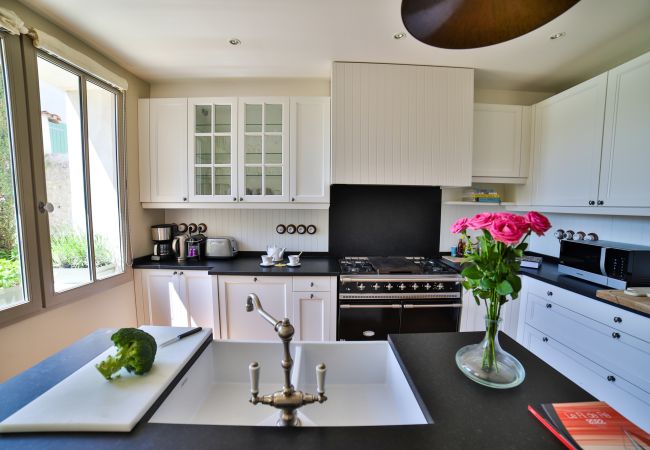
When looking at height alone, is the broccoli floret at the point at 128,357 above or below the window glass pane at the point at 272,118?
below

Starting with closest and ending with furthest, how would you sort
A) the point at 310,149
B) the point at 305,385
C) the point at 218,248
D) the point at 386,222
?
the point at 305,385 < the point at 310,149 < the point at 218,248 < the point at 386,222

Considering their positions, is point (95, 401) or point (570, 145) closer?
point (95, 401)

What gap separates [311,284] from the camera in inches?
82.0

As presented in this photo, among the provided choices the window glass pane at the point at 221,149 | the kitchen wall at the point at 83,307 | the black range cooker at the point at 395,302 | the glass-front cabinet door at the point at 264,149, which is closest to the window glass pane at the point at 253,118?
the glass-front cabinet door at the point at 264,149

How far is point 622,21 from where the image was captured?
1554mm

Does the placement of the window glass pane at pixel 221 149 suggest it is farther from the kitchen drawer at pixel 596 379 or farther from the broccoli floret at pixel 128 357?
the kitchen drawer at pixel 596 379

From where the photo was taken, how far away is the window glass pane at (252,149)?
7.59 ft

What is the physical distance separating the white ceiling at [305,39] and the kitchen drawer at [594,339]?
184 centimetres

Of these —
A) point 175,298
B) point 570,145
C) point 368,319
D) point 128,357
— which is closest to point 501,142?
point 570,145

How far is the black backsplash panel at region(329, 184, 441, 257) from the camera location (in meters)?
2.58

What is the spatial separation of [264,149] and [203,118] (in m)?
0.63

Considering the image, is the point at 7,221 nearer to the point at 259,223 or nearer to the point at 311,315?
the point at 259,223

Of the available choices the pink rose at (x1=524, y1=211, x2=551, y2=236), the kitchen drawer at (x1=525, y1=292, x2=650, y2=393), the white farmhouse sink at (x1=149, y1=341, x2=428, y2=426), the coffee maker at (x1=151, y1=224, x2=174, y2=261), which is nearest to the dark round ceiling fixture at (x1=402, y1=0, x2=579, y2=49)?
the pink rose at (x1=524, y1=211, x2=551, y2=236)

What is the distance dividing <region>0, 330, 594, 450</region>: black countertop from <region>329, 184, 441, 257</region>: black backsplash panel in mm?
1782
